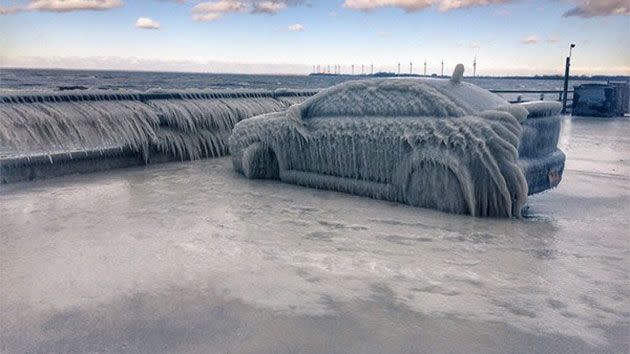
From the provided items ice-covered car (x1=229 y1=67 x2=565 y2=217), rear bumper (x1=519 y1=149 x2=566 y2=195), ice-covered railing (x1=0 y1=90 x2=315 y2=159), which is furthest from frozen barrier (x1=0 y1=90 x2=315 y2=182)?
rear bumper (x1=519 y1=149 x2=566 y2=195)

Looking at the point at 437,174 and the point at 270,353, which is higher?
the point at 437,174

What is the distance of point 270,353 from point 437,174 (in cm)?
326

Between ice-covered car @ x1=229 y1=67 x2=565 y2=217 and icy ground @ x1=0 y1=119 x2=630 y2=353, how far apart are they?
26 centimetres

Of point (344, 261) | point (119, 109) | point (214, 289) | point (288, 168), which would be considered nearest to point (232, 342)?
point (214, 289)

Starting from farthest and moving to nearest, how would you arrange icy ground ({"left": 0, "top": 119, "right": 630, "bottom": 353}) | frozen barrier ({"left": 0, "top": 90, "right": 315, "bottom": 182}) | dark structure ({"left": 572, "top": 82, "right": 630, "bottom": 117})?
dark structure ({"left": 572, "top": 82, "right": 630, "bottom": 117})
frozen barrier ({"left": 0, "top": 90, "right": 315, "bottom": 182})
icy ground ({"left": 0, "top": 119, "right": 630, "bottom": 353})

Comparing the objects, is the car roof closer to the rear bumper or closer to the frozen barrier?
the rear bumper

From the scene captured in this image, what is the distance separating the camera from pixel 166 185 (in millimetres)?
6918

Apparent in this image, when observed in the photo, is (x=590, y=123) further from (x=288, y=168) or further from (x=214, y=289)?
(x=214, y=289)

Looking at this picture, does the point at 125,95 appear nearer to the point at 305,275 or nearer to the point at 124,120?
the point at 124,120

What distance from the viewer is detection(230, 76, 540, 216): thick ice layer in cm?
498

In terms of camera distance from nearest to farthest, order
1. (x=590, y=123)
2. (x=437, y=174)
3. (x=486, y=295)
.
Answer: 1. (x=486, y=295)
2. (x=437, y=174)
3. (x=590, y=123)

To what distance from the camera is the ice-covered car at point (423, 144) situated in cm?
498

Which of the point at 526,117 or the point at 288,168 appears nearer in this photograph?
the point at 526,117

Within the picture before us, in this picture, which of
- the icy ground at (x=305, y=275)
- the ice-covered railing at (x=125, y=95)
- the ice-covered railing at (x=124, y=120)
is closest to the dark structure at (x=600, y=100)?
the ice-covered railing at (x=125, y=95)
